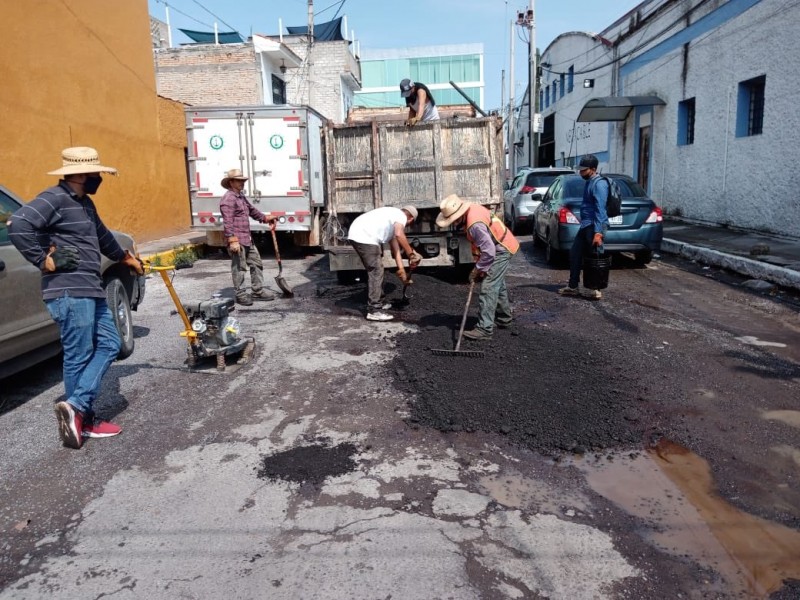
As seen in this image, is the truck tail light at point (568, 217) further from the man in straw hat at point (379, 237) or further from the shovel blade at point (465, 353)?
the shovel blade at point (465, 353)

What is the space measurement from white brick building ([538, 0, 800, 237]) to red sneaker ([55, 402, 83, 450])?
12.5m

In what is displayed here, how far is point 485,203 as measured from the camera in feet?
28.3

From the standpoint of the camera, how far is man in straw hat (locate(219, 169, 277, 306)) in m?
8.43

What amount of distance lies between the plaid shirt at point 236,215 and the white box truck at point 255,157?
397 cm

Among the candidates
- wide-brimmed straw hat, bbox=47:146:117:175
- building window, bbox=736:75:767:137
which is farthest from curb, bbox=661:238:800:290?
wide-brimmed straw hat, bbox=47:146:117:175

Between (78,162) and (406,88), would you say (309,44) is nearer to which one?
(406,88)

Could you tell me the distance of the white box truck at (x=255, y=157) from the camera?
12.4 m

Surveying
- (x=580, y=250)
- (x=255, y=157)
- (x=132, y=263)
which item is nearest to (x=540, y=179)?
(x=255, y=157)

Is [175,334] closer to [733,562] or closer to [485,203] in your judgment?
[485,203]

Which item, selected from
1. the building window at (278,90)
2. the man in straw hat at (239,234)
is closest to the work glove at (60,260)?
the man in straw hat at (239,234)

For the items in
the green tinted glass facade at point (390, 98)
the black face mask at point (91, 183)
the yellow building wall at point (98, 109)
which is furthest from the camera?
the green tinted glass facade at point (390, 98)

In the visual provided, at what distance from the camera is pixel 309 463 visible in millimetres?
3873

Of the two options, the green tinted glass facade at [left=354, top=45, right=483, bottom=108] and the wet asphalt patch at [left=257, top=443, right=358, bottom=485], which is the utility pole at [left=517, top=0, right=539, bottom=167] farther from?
the green tinted glass facade at [left=354, top=45, right=483, bottom=108]

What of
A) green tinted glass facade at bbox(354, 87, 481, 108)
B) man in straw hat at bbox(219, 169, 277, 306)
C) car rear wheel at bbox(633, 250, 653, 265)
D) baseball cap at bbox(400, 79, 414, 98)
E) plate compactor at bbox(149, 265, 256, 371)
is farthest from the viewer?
green tinted glass facade at bbox(354, 87, 481, 108)
